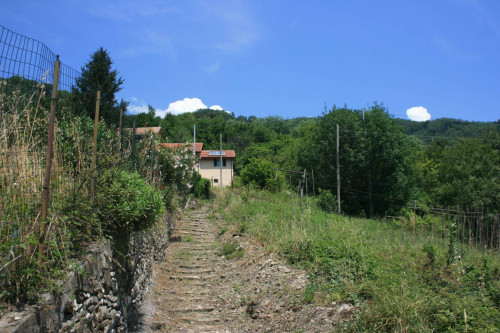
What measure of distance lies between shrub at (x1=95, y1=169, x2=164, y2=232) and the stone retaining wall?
35cm

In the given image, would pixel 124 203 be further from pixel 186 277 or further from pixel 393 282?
pixel 186 277

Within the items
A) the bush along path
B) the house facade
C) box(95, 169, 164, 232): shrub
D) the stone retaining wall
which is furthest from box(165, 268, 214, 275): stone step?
the house facade

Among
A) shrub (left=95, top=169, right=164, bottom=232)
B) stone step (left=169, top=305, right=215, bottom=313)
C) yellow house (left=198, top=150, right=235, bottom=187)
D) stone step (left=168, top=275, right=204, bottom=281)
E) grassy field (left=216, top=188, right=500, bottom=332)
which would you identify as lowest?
stone step (left=169, top=305, right=215, bottom=313)

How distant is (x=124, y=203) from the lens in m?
4.83

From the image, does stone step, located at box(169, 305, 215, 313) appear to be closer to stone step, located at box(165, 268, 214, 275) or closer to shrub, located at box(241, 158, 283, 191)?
stone step, located at box(165, 268, 214, 275)

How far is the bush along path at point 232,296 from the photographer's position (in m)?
5.34

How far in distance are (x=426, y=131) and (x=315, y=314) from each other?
49.6 metres

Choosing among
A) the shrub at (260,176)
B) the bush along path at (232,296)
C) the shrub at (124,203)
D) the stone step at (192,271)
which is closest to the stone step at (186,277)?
the bush along path at (232,296)

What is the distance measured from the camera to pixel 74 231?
13.0 feet

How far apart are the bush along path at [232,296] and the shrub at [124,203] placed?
6.66 feet

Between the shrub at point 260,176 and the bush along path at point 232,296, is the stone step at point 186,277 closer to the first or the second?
the bush along path at point 232,296

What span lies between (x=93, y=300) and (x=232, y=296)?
3875 millimetres

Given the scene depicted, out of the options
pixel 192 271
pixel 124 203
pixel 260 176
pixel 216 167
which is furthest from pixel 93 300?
pixel 216 167

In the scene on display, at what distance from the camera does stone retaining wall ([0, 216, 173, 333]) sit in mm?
2770
